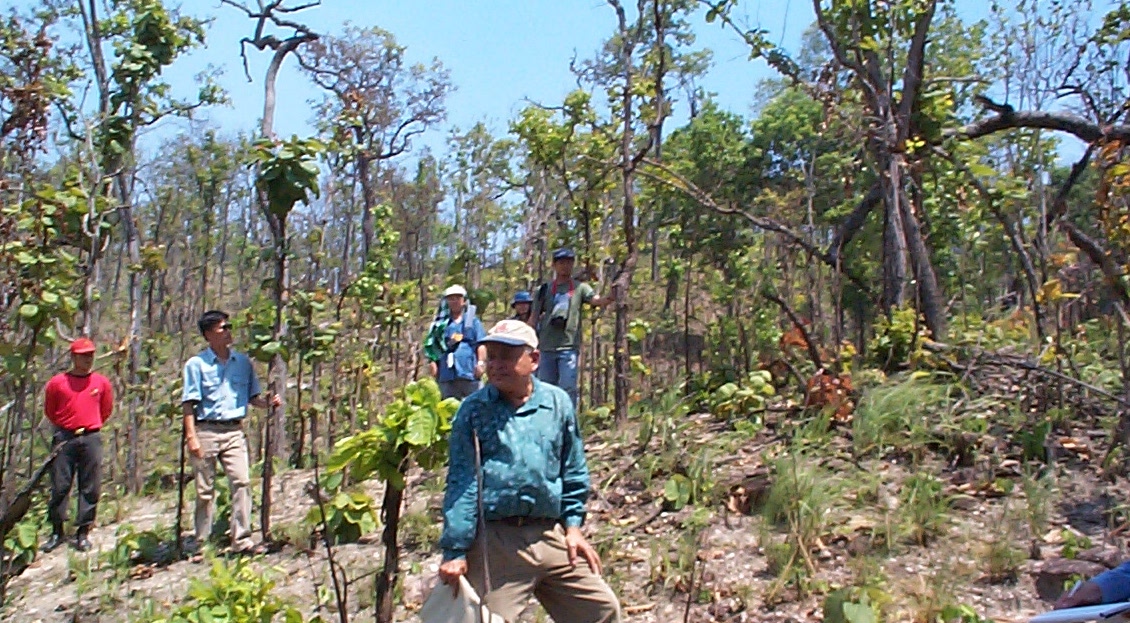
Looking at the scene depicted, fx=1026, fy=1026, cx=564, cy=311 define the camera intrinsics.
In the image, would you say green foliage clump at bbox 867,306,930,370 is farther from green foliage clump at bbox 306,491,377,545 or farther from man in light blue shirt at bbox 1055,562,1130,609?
man in light blue shirt at bbox 1055,562,1130,609

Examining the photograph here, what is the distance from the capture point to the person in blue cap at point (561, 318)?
24.7 ft

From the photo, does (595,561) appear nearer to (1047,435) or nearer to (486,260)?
(1047,435)

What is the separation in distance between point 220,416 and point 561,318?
2458 millimetres

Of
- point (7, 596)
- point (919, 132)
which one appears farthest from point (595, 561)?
point (919, 132)

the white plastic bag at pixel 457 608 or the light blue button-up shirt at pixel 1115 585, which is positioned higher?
the light blue button-up shirt at pixel 1115 585

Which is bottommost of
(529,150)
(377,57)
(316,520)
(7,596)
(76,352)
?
(7,596)

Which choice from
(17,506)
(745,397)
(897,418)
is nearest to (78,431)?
(17,506)

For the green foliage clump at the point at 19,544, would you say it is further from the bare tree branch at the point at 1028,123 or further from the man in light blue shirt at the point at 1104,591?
the bare tree branch at the point at 1028,123

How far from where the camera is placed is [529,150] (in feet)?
35.2

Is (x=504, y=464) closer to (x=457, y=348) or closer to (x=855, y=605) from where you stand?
(x=855, y=605)

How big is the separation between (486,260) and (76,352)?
636 inches

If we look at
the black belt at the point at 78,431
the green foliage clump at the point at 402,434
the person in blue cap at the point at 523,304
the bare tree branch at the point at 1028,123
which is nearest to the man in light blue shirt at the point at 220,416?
the black belt at the point at 78,431

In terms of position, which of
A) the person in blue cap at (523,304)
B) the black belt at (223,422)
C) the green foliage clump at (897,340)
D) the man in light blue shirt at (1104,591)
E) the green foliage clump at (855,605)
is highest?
the person in blue cap at (523,304)

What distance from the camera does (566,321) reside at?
754cm
